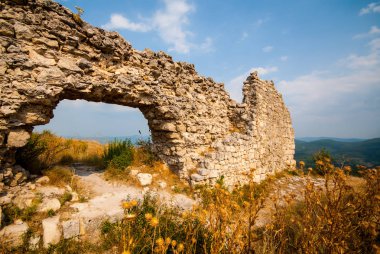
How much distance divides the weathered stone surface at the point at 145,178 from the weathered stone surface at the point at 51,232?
244 cm

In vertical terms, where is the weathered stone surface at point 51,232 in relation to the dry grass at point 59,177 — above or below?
Answer: below

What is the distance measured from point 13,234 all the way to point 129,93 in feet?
12.2

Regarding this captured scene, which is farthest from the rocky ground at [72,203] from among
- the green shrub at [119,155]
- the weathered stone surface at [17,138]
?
the weathered stone surface at [17,138]

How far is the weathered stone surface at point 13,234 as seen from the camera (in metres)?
3.07

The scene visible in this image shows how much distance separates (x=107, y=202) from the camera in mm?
4621

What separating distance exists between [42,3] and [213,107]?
5.57 meters

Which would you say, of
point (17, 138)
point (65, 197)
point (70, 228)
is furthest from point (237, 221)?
point (17, 138)

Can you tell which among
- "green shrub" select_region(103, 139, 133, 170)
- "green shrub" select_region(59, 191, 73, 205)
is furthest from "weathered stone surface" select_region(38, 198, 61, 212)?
"green shrub" select_region(103, 139, 133, 170)

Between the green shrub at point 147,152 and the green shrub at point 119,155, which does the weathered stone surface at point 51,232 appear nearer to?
the green shrub at point 119,155

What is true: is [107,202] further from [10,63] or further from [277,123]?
[277,123]

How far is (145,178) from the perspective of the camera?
19.4 ft

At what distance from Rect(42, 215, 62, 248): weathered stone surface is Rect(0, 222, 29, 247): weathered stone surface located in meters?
0.28

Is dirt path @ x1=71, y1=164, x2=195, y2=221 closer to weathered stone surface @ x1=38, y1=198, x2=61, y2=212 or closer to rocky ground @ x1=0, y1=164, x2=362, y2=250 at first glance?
rocky ground @ x1=0, y1=164, x2=362, y2=250

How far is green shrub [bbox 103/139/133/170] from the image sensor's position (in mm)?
6453
